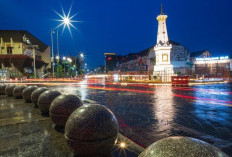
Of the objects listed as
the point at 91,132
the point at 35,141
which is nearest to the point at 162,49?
the point at 35,141

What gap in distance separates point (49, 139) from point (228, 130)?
187 inches

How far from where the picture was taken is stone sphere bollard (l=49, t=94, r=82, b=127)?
4789 mm

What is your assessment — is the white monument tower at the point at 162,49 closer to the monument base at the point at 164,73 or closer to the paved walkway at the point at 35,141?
the monument base at the point at 164,73

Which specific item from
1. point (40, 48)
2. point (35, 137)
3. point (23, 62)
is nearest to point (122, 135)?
point (35, 137)

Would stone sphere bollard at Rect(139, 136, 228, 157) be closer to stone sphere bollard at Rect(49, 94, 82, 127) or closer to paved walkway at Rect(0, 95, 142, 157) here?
paved walkway at Rect(0, 95, 142, 157)

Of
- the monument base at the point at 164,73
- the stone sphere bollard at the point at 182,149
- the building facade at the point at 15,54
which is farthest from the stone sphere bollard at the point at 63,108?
the building facade at the point at 15,54

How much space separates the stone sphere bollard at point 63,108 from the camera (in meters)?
4.79

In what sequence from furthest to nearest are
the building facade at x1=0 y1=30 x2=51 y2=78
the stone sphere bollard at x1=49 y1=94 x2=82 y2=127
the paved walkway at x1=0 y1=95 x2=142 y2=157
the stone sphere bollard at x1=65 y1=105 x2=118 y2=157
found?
the building facade at x1=0 y1=30 x2=51 y2=78 < the stone sphere bollard at x1=49 y1=94 x2=82 y2=127 < the paved walkway at x1=0 y1=95 x2=142 y2=157 < the stone sphere bollard at x1=65 y1=105 x2=118 y2=157

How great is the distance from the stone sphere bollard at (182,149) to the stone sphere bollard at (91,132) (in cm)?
157

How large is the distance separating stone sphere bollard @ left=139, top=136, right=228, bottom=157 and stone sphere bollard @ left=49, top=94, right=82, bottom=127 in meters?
3.55

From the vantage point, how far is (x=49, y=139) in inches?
164

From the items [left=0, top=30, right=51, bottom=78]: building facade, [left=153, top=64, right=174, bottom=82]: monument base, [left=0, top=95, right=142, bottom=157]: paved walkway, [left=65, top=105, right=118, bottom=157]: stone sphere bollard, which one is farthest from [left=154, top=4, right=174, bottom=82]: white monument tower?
[left=0, top=30, right=51, bottom=78]: building facade

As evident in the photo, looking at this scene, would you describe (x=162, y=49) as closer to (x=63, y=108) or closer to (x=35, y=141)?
(x=63, y=108)

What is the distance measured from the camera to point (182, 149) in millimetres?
1537
